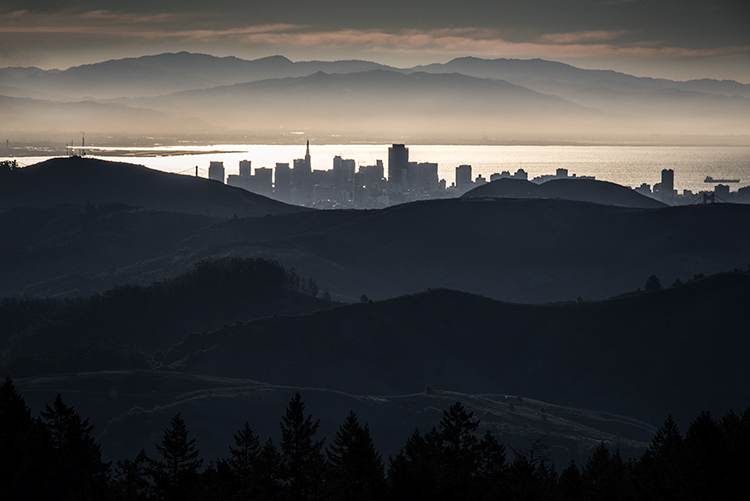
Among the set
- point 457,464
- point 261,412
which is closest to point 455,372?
point 261,412

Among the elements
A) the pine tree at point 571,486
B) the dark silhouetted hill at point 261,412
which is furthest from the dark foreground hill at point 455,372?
the pine tree at point 571,486

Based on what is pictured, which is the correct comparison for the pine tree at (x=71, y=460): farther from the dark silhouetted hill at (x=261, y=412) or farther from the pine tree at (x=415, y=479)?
the dark silhouetted hill at (x=261, y=412)

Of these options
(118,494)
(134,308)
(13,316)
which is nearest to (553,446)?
(118,494)

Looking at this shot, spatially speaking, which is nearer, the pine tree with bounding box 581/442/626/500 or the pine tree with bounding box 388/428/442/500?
the pine tree with bounding box 388/428/442/500

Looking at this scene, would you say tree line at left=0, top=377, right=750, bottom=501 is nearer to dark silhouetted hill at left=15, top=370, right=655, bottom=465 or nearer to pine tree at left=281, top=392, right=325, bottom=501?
pine tree at left=281, top=392, right=325, bottom=501

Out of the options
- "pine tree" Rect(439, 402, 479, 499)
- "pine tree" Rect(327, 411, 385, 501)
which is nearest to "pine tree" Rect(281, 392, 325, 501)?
"pine tree" Rect(327, 411, 385, 501)

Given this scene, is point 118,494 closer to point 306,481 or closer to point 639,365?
point 306,481
